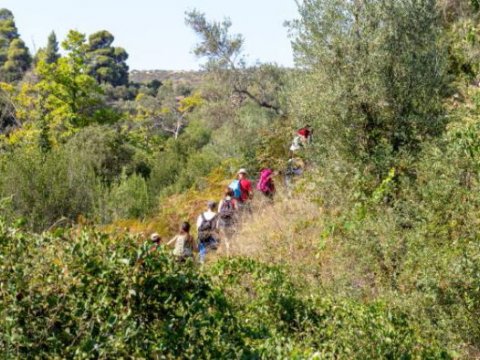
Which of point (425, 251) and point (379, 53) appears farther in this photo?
point (379, 53)

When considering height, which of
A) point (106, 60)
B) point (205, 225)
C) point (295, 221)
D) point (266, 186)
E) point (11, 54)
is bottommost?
point (295, 221)

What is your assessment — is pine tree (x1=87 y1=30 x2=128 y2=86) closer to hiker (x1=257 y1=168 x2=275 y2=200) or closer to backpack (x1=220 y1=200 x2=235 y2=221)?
hiker (x1=257 y1=168 x2=275 y2=200)

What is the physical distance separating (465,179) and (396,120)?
3.16m

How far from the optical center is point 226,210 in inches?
457

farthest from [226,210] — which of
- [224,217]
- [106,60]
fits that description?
[106,60]

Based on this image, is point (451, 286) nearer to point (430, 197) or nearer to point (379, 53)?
point (430, 197)

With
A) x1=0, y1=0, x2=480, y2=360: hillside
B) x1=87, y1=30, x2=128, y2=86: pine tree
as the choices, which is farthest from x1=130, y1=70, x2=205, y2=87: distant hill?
x1=0, y1=0, x2=480, y2=360: hillside

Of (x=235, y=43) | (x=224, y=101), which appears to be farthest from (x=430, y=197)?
(x=224, y=101)

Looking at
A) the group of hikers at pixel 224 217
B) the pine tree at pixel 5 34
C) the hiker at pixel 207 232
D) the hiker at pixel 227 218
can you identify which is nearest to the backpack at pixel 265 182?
the group of hikers at pixel 224 217

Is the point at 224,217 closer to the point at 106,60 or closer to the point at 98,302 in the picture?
the point at 98,302

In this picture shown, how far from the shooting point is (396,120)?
11.0 m

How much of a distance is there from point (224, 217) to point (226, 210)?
0.47ft

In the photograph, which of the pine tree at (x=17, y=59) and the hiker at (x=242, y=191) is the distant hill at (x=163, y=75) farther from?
the hiker at (x=242, y=191)

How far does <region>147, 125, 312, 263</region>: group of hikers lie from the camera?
9.88 metres
